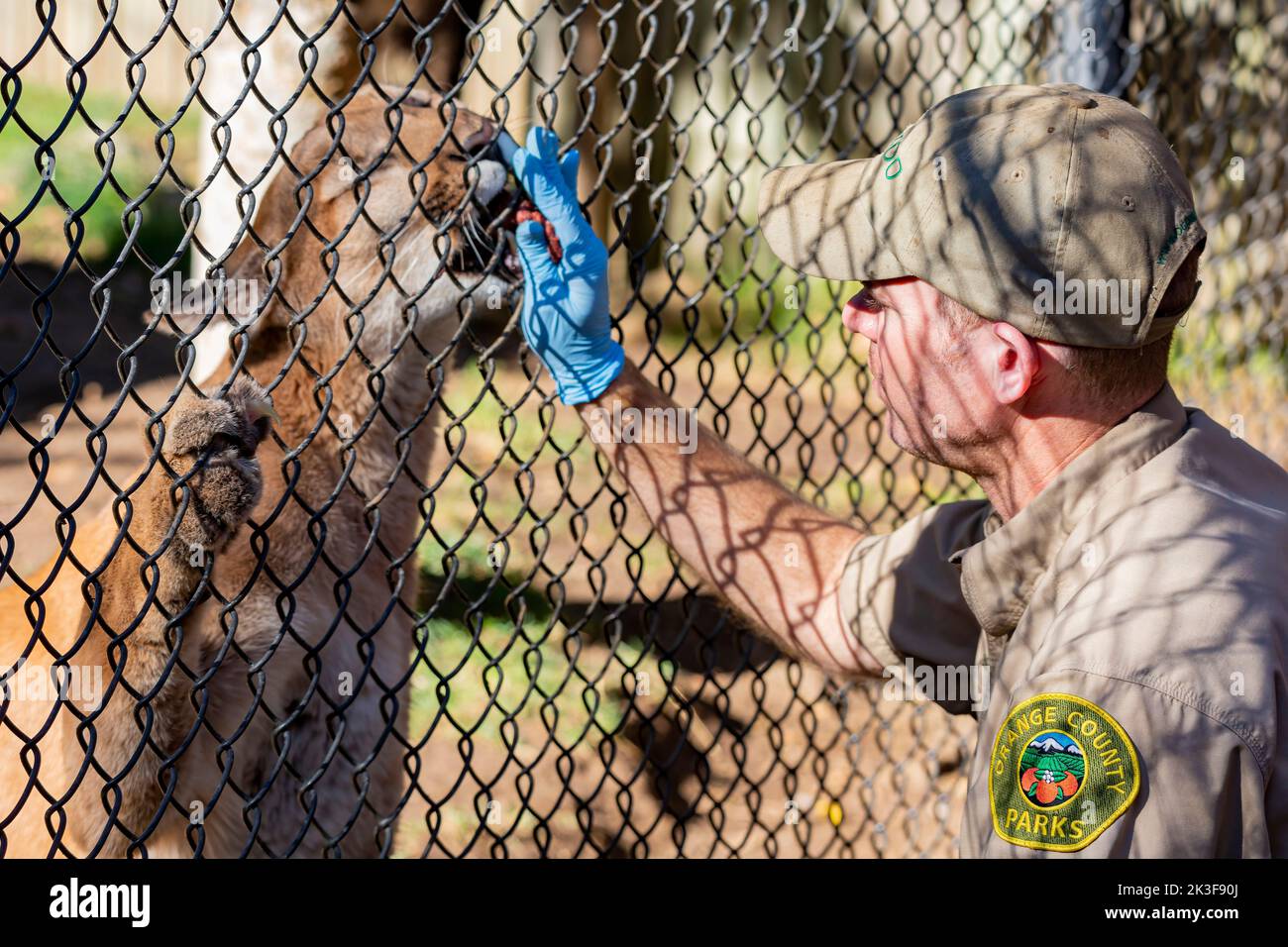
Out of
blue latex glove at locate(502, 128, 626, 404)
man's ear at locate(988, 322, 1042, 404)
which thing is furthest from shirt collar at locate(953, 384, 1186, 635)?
blue latex glove at locate(502, 128, 626, 404)

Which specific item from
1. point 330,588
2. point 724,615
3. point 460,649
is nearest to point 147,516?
point 330,588


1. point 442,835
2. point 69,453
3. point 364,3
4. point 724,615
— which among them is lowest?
point 442,835

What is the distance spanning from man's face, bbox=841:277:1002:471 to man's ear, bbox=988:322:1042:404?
18 millimetres

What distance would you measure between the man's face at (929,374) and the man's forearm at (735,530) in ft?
2.21

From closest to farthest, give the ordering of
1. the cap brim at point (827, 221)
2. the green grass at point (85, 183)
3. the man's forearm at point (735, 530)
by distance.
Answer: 1. the cap brim at point (827, 221)
2. the man's forearm at point (735, 530)
3. the green grass at point (85, 183)

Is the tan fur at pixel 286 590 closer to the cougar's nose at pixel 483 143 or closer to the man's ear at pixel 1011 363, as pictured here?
the cougar's nose at pixel 483 143

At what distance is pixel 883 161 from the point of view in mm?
2568

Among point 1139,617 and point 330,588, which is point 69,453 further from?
point 1139,617

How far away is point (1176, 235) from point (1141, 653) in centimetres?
79

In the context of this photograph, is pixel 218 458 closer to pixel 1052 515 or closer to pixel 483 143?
pixel 483 143

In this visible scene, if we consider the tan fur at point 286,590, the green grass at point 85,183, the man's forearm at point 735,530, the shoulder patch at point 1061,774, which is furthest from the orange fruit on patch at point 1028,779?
the green grass at point 85,183

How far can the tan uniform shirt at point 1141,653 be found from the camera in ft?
6.29

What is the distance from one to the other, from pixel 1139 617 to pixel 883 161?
104 cm

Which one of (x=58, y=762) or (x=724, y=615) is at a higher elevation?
(x=724, y=615)
